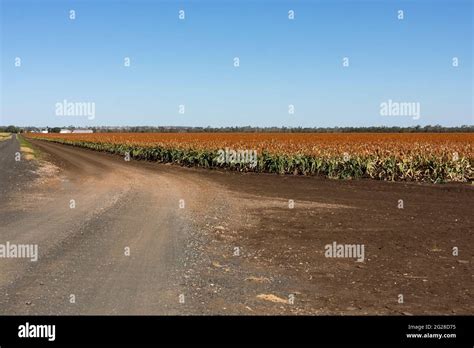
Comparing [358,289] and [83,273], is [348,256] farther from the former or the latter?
[83,273]

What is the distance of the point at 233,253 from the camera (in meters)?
9.50

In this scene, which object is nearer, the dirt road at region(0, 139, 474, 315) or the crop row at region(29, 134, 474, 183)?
the dirt road at region(0, 139, 474, 315)

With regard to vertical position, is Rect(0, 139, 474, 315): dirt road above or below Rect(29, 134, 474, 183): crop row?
below

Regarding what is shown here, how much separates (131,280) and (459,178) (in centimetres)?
2088

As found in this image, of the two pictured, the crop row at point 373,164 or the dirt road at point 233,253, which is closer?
the dirt road at point 233,253

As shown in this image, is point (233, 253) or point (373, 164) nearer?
point (233, 253)

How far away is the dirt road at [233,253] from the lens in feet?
Result: 21.1

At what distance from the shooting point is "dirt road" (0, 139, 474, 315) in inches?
253

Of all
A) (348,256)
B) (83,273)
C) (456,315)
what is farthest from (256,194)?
(456,315)

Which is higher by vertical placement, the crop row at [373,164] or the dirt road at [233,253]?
the crop row at [373,164]

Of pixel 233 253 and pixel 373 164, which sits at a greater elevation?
pixel 373 164

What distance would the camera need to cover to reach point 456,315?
602 centimetres
